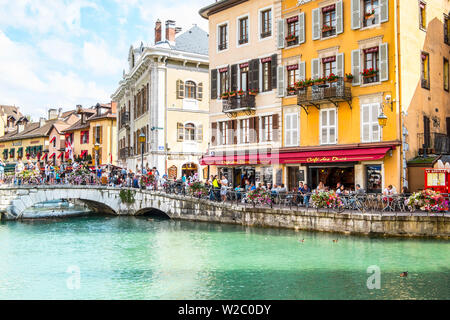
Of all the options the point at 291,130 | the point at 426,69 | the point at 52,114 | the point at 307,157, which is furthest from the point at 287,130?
the point at 52,114

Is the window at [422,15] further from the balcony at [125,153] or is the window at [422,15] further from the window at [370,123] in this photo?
the balcony at [125,153]

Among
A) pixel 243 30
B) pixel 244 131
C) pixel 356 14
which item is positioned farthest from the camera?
pixel 243 30

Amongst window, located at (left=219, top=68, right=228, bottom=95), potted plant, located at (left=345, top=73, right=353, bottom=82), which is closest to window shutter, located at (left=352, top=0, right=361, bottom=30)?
potted plant, located at (left=345, top=73, right=353, bottom=82)

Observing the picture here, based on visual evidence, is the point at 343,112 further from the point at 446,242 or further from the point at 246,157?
the point at 446,242

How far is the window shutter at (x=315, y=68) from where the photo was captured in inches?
912

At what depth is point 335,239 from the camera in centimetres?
1725

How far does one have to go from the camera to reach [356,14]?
A: 71.3 feet

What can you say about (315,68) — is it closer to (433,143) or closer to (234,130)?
(234,130)

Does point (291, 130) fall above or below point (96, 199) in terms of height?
above

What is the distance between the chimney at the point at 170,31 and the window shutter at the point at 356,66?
1684 cm

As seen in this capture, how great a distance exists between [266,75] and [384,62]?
23.3ft

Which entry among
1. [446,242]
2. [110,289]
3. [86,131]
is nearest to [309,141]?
[446,242]

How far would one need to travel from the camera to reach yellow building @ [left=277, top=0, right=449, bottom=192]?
67.7ft

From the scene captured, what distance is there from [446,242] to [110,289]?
11087mm
